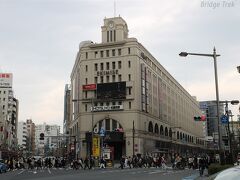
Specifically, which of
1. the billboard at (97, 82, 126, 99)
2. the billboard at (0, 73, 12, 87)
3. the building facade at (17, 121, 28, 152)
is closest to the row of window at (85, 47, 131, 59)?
the billboard at (97, 82, 126, 99)

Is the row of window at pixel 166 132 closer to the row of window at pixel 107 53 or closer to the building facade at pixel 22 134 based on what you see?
the row of window at pixel 107 53

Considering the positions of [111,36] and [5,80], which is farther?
[5,80]

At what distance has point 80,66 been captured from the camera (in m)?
83.0

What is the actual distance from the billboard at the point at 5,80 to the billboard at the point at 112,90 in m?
68.3

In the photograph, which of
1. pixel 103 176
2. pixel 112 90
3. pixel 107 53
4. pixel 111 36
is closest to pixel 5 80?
pixel 111 36

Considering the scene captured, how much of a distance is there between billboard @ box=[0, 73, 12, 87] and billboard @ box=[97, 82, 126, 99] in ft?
224

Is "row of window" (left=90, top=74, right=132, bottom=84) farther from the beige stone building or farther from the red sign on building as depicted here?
the red sign on building

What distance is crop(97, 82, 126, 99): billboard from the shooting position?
76.9 m

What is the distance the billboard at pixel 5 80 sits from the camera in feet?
450

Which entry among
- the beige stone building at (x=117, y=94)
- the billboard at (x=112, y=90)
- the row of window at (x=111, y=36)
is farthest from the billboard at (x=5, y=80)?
the billboard at (x=112, y=90)

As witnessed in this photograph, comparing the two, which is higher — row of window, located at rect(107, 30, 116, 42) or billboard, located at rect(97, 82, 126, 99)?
row of window, located at rect(107, 30, 116, 42)

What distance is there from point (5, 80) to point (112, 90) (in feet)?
235

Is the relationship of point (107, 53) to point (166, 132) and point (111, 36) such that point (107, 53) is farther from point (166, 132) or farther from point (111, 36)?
point (166, 132)

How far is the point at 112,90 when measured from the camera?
77375 millimetres
